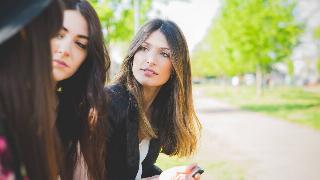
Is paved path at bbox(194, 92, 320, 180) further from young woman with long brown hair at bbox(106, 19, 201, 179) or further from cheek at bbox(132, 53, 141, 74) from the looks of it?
cheek at bbox(132, 53, 141, 74)

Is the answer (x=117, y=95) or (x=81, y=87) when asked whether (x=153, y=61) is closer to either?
(x=117, y=95)

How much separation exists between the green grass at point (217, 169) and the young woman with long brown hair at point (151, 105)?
226 cm

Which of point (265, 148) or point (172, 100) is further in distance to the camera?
point (265, 148)

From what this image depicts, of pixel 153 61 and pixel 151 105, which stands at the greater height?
pixel 153 61

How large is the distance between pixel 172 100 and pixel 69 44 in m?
1.31

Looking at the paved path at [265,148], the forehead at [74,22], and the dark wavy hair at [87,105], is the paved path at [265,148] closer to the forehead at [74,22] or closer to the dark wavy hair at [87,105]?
the dark wavy hair at [87,105]

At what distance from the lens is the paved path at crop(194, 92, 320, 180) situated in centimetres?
577

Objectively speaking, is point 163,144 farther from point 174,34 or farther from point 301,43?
point 301,43

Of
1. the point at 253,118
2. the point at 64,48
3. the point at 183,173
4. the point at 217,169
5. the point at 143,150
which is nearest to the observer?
the point at 64,48

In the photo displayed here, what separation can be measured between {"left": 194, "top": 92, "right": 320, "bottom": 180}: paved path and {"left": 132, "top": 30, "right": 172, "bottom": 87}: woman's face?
111 inches

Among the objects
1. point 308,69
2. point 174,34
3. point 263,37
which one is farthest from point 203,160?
point 308,69

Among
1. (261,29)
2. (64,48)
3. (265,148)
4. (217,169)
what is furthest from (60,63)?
(261,29)

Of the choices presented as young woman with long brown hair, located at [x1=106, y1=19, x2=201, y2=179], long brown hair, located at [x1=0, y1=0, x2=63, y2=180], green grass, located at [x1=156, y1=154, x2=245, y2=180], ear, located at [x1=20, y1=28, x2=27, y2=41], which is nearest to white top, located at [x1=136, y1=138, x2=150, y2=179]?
young woman with long brown hair, located at [x1=106, y1=19, x2=201, y2=179]

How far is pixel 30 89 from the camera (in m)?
1.10
